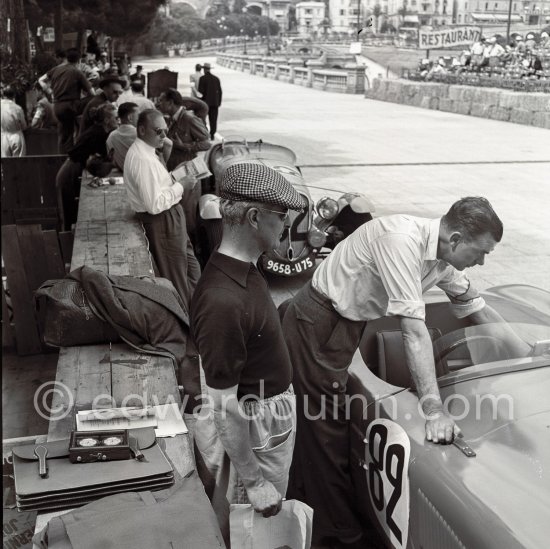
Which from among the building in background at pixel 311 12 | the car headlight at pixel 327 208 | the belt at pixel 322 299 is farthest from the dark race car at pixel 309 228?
the building in background at pixel 311 12

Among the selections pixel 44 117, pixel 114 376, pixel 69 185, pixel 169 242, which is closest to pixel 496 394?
pixel 114 376

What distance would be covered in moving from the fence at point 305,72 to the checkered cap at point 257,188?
102 feet

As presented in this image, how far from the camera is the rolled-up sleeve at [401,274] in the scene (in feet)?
9.87

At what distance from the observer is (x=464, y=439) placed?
274 cm

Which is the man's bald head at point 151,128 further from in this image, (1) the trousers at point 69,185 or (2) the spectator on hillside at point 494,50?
(2) the spectator on hillside at point 494,50

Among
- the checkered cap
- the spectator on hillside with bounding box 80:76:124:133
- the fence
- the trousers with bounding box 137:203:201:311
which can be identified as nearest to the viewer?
the checkered cap

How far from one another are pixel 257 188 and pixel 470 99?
15.8m

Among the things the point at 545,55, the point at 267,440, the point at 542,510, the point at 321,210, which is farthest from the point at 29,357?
the point at 545,55

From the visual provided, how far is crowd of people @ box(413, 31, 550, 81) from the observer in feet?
21.0

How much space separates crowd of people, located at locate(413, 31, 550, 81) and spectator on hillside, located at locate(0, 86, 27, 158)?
601 centimetres

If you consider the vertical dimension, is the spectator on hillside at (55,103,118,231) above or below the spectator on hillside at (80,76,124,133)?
below

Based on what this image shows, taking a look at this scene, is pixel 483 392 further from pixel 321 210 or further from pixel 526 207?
pixel 526 207

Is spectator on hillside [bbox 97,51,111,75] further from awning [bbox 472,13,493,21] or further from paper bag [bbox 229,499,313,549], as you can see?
paper bag [bbox 229,499,313,549]

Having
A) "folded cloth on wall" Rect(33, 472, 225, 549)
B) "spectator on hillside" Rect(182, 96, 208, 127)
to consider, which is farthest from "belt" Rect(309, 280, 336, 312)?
"spectator on hillside" Rect(182, 96, 208, 127)
